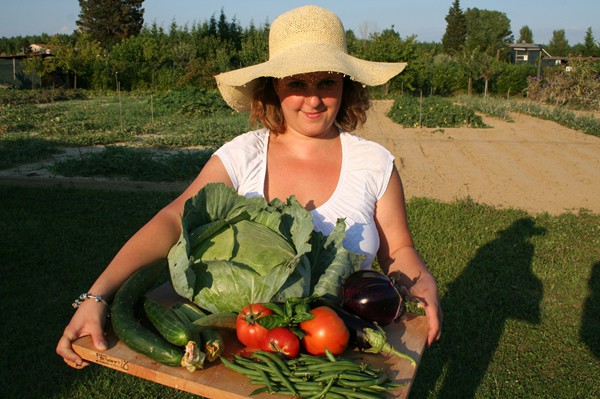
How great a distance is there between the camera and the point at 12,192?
8.30 metres

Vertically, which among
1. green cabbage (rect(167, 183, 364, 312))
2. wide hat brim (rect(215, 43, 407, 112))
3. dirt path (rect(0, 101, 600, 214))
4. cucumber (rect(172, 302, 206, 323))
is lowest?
dirt path (rect(0, 101, 600, 214))

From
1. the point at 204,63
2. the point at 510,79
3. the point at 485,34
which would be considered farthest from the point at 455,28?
the point at 204,63

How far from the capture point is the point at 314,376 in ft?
4.86

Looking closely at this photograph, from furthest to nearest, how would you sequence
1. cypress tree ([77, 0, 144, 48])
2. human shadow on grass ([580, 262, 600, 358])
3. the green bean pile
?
1. cypress tree ([77, 0, 144, 48])
2. human shadow on grass ([580, 262, 600, 358])
3. the green bean pile

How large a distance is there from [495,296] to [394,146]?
26.6ft

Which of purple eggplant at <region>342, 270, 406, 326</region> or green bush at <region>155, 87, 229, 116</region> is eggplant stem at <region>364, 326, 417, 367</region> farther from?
green bush at <region>155, 87, 229, 116</region>

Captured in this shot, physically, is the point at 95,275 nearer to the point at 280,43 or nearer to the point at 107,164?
the point at 280,43

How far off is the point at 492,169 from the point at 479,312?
20.9 feet

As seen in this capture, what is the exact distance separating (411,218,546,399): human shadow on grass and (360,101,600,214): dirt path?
89.3 inches

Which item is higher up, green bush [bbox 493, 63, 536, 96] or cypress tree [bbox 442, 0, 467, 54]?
cypress tree [bbox 442, 0, 467, 54]

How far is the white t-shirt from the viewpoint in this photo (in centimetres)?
224

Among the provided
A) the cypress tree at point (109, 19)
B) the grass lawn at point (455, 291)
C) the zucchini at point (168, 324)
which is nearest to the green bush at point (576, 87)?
the grass lawn at point (455, 291)

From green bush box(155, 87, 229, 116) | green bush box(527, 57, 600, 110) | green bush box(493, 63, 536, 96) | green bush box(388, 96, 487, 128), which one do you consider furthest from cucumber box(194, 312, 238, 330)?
green bush box(493, 63, 536, 96)

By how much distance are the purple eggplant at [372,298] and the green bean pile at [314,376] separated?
23 cm
